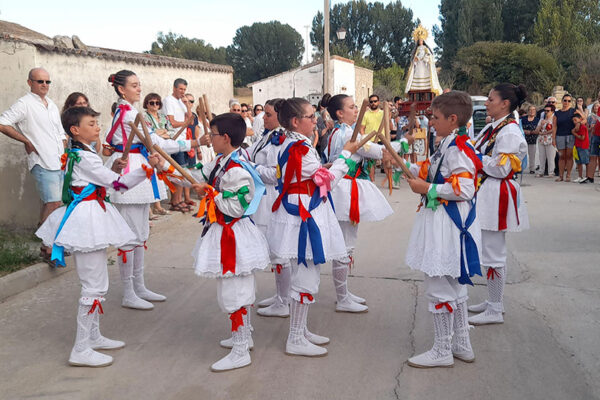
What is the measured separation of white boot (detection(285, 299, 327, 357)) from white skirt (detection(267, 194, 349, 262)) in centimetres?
39

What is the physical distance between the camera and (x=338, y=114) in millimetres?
5117

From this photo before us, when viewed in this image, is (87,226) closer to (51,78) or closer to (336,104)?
(336,104)

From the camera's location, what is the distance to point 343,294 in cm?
494

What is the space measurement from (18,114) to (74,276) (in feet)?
6.21

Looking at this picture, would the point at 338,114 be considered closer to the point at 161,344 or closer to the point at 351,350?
the point at 351,350

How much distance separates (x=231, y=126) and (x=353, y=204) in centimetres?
145

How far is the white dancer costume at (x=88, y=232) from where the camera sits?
152 inches

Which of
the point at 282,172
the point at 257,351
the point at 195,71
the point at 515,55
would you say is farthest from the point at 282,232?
the point at 515,55

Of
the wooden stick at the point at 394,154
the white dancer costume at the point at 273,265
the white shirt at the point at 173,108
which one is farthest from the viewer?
the white shirt at the point at 173,108

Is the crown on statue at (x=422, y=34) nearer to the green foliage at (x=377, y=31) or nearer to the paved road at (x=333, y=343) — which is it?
the paved road at (x=333, y=343)

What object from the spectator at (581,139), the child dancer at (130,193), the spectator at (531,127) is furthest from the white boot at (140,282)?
the spectator at (531,127)

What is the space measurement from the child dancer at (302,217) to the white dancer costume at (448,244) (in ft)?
2.07

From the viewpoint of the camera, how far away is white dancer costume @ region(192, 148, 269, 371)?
3670 mm

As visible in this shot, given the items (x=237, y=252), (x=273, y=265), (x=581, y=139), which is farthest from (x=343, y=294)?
(x=581, y=139)
